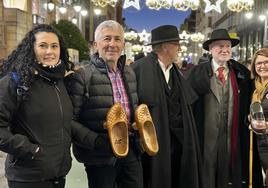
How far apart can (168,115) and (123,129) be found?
3.00 feet

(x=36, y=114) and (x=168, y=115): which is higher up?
(x=36, y=114)

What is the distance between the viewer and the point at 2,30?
20.7 metres

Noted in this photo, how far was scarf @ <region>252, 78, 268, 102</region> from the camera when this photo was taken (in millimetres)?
4129

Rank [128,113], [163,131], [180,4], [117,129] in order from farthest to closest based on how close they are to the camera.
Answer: [180,4], [163,131], [128,113], [117,129]

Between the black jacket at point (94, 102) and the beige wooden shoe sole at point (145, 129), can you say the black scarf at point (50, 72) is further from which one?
the beige wooden shoe sole at point (145, 129)

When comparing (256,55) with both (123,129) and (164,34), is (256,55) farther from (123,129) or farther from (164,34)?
(123,129)

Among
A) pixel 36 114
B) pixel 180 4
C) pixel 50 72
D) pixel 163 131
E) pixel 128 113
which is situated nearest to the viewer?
pixel 36 114

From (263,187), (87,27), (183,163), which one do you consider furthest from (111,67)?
(87,27)

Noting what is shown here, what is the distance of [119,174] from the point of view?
3.55m

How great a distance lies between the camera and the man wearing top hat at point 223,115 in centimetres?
435

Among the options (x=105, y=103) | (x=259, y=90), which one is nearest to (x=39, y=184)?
(x=105, y=103)

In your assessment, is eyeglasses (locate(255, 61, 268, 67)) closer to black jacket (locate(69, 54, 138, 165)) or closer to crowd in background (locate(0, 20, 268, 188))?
crowd in background (locate(0, 20, 268, 188))

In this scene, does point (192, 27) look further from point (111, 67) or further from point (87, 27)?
point (111, 67)

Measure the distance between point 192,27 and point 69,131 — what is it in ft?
434
